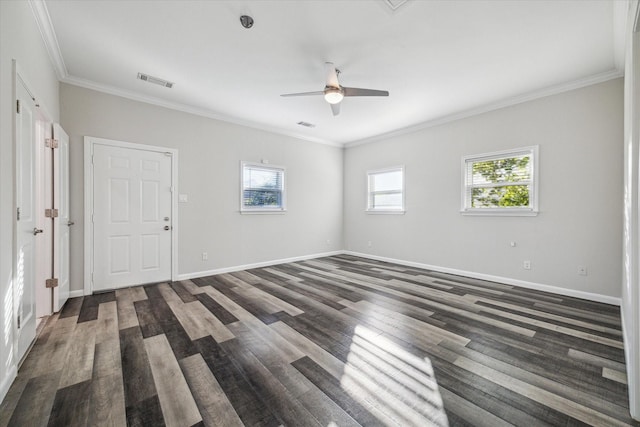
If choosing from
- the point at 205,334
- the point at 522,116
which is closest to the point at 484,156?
the point at 522,116

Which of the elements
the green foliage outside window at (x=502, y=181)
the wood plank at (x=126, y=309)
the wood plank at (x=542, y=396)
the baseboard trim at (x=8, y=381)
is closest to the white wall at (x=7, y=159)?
the baseboard trim at (x=8, y=381)

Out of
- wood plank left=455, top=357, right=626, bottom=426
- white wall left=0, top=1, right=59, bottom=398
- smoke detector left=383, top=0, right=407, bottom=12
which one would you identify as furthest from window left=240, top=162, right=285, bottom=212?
wood plank left=455, top=357, right=626, bottom=426

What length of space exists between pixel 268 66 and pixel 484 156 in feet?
12.3

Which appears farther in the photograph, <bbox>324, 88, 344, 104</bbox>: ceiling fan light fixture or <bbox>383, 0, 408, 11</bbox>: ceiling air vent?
<bbox>324, 88, 344, 104</bbox>: ceiling fan light fixture

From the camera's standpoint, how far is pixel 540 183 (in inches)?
156

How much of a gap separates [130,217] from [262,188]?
236 centimetres

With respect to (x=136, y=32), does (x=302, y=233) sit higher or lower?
lower

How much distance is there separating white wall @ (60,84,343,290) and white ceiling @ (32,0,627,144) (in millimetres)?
375

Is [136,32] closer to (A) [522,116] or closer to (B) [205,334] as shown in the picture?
(B) [205,334]

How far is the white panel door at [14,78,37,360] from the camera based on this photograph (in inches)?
78.3

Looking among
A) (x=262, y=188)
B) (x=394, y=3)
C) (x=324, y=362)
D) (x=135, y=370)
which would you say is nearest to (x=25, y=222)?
(x=135, y=370)

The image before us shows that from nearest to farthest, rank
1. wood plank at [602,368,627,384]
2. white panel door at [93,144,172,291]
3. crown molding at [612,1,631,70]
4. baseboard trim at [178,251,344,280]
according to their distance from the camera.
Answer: wood plank at [602,368,627,384], crown molding at [612,1,631,70], white panel door at [93,144,172,291], baseboard trim at [178,251,344,280]

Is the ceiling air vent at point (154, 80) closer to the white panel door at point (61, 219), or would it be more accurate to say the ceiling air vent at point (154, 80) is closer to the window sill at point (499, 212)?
the white panel door at point (61, 219)

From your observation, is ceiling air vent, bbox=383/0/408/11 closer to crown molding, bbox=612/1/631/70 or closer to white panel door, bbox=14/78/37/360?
crown molding, bbox=612/1/631/70
